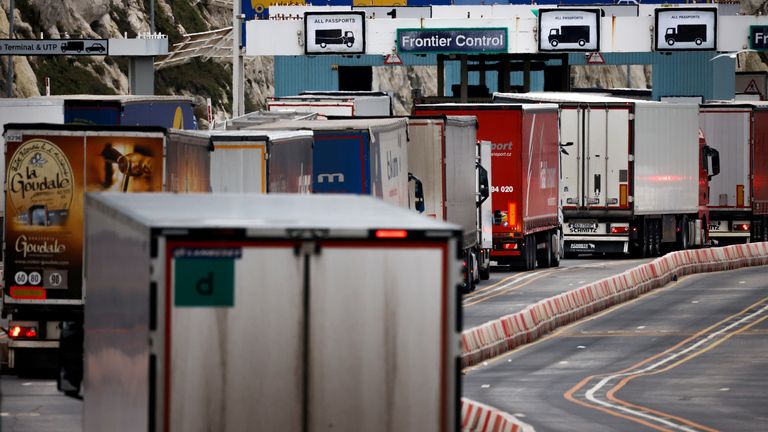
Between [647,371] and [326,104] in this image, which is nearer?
[647,371]

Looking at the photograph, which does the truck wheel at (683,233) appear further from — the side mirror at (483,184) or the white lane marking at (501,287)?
the side mirror at (483,184)

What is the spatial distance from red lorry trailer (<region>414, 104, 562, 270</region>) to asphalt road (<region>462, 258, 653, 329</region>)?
1.01m

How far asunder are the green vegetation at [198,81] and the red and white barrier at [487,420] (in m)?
75.1

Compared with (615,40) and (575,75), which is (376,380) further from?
(575,75)

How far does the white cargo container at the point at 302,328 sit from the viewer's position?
10.9m

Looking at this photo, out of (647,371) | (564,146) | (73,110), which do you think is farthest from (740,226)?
(647,371)

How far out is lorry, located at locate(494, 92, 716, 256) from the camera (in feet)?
156

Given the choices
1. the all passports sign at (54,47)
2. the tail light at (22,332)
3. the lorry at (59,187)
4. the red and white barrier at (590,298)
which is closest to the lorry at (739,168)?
the red and white barrier at (590,298)

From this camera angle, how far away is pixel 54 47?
56562 mm

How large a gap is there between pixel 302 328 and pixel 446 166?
27.0 metres

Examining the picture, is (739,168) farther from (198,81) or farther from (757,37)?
(198,81)

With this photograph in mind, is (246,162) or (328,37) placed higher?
(328,37)

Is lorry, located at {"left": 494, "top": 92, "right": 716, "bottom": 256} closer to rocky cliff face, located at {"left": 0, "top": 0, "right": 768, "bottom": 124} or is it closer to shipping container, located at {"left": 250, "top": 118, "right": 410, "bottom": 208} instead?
shipping container, located at {"left": 250, "top": 118, "right": 410, "bottom": 208}

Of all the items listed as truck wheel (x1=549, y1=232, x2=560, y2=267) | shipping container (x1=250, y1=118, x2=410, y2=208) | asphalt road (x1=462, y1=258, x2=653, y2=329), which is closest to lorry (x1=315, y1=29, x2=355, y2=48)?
asphalt road (x1=462, y1=258, x2=653, y2=329)
